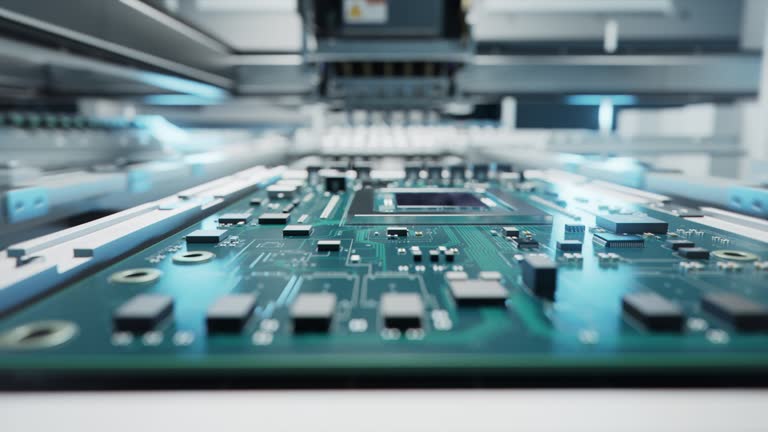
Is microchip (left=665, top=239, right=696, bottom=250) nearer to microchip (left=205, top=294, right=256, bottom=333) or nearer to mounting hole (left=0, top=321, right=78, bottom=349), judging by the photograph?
microchip (left=205, top=294, right=256, bottom=333)

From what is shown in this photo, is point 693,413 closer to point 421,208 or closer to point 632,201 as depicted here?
point 421,208

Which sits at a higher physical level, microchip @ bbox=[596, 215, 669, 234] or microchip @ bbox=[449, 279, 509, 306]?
microchip @ bbox=[596, 215, 669, 234]

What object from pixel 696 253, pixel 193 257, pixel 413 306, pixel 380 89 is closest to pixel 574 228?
pixel 696 253

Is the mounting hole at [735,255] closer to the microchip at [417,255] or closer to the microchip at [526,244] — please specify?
the microchip at [526,244]

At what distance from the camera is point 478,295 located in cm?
65

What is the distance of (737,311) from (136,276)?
0.94 m

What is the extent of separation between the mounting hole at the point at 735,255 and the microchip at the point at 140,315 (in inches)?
40.9

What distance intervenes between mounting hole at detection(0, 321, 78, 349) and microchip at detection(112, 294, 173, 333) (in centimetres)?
6

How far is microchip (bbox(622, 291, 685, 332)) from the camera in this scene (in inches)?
21.8

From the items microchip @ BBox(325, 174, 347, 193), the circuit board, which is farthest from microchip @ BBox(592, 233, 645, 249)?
microchip @ BBox(325, 174, 347, 193)

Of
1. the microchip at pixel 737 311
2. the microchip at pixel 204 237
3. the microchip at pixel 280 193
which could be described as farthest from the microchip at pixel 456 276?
the microchip at pixel 280 193

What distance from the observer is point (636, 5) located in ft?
13.9

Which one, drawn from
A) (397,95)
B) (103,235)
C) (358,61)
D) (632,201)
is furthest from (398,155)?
(103,235)

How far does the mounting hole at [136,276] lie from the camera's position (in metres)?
0.75
